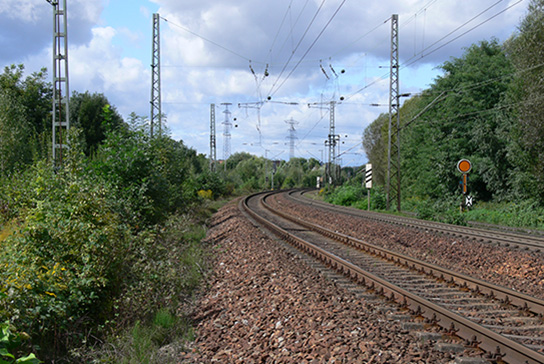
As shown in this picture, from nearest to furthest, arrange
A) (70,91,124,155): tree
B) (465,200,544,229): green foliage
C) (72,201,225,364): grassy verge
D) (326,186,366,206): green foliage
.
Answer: (72,201,225,364): grassy verge
(465,200,544,229): green foliage
(326,186,366,206): green foliage
(70,91,124,155): tree

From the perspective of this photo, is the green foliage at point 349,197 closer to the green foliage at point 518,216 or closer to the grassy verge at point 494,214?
the grassy verge at point 494,214

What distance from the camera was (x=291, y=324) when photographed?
6000 mm

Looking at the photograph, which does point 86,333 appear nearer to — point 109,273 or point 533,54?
point 109,273

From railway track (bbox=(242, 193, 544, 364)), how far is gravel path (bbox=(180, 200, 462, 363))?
55 cm

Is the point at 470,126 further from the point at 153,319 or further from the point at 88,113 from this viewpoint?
the point at 88,113

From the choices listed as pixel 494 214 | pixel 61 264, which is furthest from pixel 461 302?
pixel 494 214

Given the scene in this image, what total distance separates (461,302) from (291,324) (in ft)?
10.0

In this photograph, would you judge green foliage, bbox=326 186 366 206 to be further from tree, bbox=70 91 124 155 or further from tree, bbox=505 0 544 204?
tree, bbox=70 91 124 155

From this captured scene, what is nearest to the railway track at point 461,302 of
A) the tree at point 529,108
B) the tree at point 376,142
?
the tree at point 529,108

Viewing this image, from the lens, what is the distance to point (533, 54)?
2511 centimetres

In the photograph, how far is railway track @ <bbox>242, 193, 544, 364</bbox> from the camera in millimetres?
5055

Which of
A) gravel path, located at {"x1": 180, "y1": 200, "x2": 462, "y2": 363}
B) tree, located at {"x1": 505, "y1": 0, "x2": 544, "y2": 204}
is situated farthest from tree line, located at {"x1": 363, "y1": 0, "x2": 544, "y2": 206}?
gravel path, located at {"x1": 180, "y1": 200, "x2": 462, "y2": 363}

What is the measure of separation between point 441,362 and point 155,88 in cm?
1882

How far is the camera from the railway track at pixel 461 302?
5.05 m
